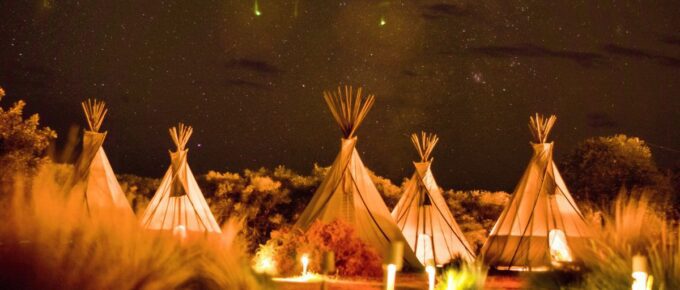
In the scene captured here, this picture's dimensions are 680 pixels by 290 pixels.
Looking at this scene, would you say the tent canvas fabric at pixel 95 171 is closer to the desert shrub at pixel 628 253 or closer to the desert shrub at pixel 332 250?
the desert shrub at pixel 332 250

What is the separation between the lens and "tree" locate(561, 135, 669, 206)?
1950cm

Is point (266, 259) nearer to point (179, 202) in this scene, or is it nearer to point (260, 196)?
point (179, 202)

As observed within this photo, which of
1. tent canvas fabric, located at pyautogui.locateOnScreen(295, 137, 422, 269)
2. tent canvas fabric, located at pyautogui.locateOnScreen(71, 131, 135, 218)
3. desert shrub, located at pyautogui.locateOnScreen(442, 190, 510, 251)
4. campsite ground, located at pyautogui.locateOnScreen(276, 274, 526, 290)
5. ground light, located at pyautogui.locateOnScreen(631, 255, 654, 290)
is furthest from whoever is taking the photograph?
desert shrub, located at pyautogui.locateOnScreen(442, 190, 510, 251)

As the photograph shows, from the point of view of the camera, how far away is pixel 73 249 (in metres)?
5.52

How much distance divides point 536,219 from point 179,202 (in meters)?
6.88

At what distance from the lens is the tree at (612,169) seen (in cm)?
1950

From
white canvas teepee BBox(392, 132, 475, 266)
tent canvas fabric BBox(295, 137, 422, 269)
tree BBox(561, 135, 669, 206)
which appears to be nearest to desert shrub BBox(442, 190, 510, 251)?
tree BBox(561, 135, 669, 206)

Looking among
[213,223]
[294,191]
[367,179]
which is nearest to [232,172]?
[294,191]

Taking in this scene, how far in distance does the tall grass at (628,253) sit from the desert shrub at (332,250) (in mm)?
4189

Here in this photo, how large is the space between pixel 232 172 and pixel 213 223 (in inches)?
232

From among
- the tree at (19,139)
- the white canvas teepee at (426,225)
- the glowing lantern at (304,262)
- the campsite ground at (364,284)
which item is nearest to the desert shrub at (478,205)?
the white canvas teepee at (426,225)

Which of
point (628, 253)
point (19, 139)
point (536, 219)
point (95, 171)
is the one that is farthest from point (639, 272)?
point (95, 171)

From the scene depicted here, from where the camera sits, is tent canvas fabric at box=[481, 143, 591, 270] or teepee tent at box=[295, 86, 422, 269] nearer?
teepee tent at box=[295, 86, 422, 269]

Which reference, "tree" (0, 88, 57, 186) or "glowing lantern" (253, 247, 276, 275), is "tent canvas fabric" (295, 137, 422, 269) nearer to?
"glowing lantern" (253, 247, 276, 275)
